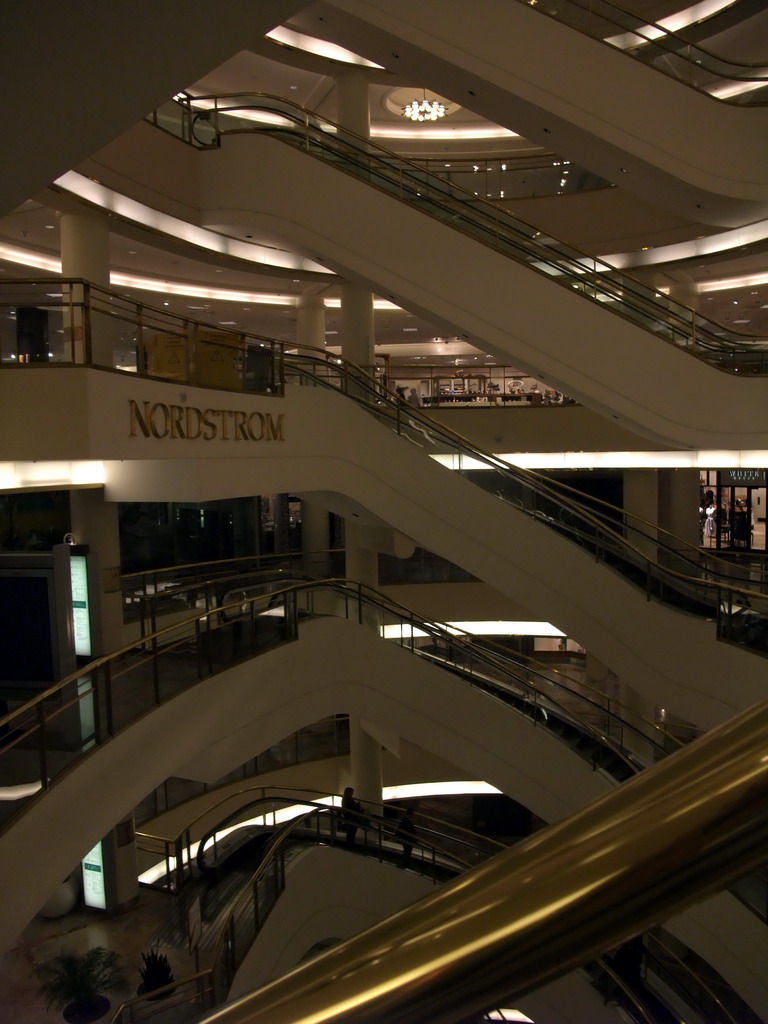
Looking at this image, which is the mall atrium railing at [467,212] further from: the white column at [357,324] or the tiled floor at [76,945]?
the tiled floor at [76,945]

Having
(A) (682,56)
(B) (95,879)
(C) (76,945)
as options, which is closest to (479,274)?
(A) (682,56)

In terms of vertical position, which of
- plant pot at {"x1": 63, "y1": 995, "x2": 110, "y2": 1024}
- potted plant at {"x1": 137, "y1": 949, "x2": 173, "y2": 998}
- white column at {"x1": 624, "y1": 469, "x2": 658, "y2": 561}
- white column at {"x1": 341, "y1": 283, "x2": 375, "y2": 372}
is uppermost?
white column at {"x1": 341, "y1": 283, "x2": 375, "y2": 372}

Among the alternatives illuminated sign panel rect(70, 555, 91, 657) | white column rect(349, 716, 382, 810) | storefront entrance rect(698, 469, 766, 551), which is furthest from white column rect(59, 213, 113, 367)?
storefront entrance rect(698, 469, 766, 551)

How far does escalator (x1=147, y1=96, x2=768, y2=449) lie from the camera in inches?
394

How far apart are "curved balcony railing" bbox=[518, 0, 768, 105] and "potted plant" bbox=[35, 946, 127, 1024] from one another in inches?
522

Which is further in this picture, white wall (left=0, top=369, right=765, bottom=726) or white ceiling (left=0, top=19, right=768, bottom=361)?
white ceiling (left=0, top=19, right=768, bottom=361)

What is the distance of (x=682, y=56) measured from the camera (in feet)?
36.0

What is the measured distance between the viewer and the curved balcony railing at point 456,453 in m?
7.80

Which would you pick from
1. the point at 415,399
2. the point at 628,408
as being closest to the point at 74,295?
the point at 628,408

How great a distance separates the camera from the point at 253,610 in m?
9.59

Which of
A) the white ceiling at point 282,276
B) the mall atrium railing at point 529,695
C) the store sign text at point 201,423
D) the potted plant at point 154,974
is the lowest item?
the potted plant at point 154,974

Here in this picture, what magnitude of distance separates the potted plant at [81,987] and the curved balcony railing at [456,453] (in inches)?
242

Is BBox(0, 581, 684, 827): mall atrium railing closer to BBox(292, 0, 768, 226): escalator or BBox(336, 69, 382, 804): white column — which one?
BBox(336, 69, 382, 804): white column

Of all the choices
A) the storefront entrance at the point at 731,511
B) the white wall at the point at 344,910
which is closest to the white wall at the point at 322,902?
the white wall at the point at 344,910
